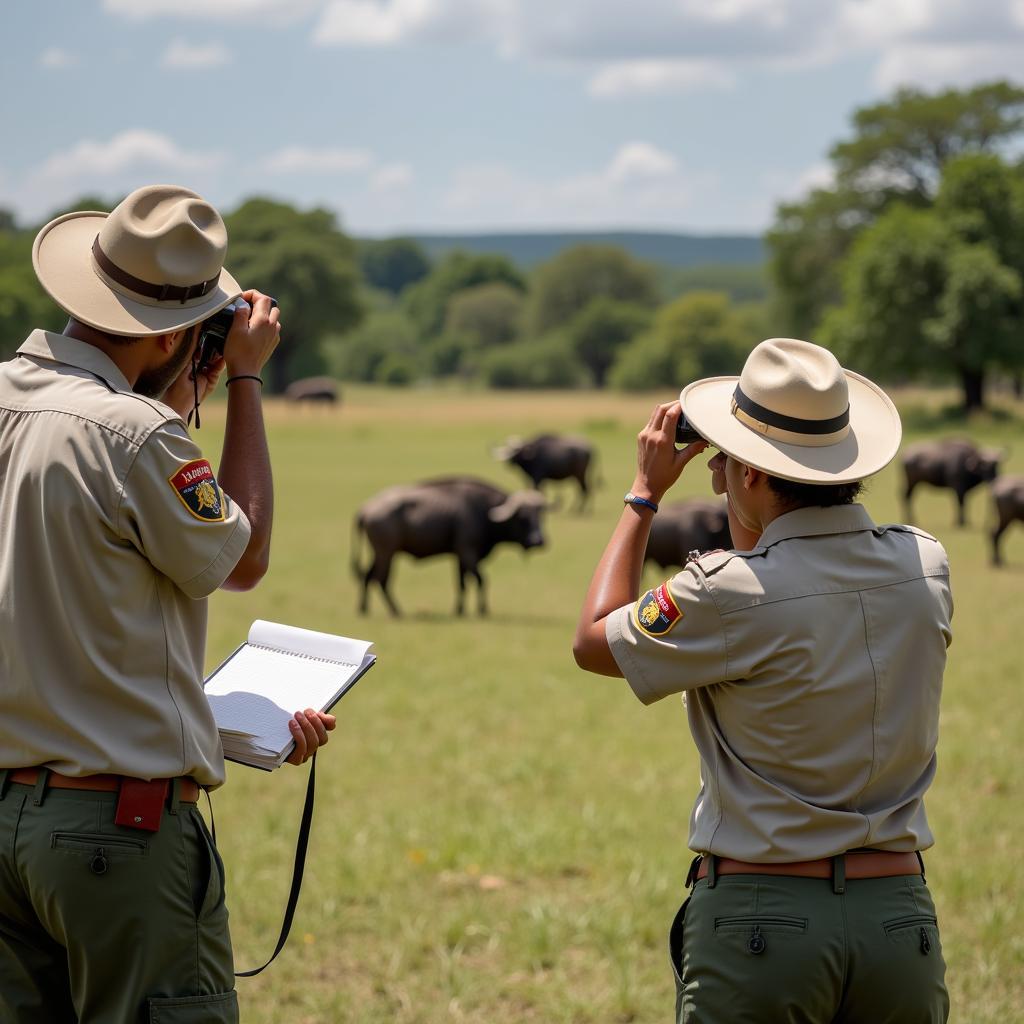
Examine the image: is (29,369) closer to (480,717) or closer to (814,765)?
(814,765)

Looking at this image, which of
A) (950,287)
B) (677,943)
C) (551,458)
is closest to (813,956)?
(677,943)

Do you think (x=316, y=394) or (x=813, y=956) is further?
(x=316, y=394)

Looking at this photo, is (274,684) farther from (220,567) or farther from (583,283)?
(583,283)

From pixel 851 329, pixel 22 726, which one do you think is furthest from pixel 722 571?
pixel 851 329

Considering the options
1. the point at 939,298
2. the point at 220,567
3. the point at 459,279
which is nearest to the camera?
the point at 220,567

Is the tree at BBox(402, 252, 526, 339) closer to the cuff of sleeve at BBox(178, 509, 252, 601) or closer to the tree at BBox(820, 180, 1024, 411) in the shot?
the tree at BBox(820, 180, 1024, 411)

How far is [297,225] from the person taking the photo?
93.9 meters

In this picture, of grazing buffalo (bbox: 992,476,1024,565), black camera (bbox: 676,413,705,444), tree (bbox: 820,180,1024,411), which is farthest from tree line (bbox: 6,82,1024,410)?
black camera (bbox: 676,413,705,444)

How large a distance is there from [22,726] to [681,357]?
99.9 m

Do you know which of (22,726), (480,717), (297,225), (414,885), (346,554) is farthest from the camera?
(297,225)

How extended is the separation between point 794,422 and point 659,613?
51 centimetres

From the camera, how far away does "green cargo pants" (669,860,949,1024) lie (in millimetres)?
2715

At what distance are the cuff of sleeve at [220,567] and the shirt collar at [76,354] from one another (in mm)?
408

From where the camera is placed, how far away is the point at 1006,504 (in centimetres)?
1889
